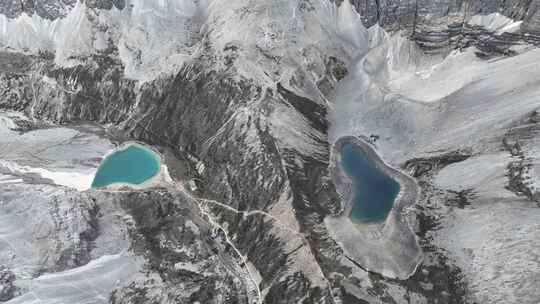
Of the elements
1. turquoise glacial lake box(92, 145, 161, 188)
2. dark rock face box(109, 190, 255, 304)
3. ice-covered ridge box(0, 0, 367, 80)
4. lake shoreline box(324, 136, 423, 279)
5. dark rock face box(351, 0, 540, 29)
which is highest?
dark rock face box(351, 0, 540, 29)

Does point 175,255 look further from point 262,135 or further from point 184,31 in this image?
point 184,31

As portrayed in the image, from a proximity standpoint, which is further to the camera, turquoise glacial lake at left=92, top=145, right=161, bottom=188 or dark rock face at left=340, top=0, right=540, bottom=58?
turquoise glacial lake at left=92, top=145, right=161, bottom=188

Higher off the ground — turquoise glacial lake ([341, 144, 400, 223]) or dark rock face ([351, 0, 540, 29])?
dark rock face ([351, 0, 540, 29])

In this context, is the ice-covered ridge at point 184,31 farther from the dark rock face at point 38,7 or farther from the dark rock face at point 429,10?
the dark rock face at point 429,10

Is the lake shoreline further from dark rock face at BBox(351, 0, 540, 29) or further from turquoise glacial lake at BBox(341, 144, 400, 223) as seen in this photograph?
dark rock face at BBox(351, 0, 540, 29)

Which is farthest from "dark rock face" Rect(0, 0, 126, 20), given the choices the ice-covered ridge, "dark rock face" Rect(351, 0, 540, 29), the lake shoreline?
the lake shoreline

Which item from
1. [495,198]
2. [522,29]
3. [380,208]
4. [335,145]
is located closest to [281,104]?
[335,145]

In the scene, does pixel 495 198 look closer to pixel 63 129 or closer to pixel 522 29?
pixel 522 29
